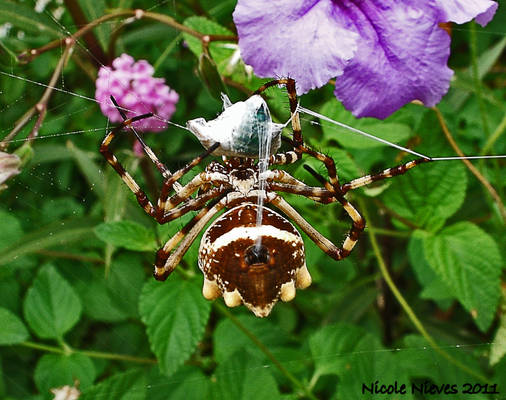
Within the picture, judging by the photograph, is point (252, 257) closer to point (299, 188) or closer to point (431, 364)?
point (299, 188)

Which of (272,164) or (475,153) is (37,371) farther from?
(475,153)

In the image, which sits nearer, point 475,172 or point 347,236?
point 347,236

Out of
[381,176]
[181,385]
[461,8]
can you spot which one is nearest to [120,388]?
[181,385]

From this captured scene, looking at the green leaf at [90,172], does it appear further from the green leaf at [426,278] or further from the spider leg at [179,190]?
the green leaf at [426,278]

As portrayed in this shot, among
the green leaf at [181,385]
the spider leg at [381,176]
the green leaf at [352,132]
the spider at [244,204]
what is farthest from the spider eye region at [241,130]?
the green leaf at [181,385]

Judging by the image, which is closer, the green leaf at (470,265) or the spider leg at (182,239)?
the spider leg at (182,239)

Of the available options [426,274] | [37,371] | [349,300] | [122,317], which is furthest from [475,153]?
[37,371]

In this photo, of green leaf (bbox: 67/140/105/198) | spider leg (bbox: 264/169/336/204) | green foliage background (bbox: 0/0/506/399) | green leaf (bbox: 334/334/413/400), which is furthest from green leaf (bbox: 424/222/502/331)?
green leaf (bbox: 67/140/105/198)

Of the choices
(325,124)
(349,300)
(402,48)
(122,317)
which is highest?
(402,48)
